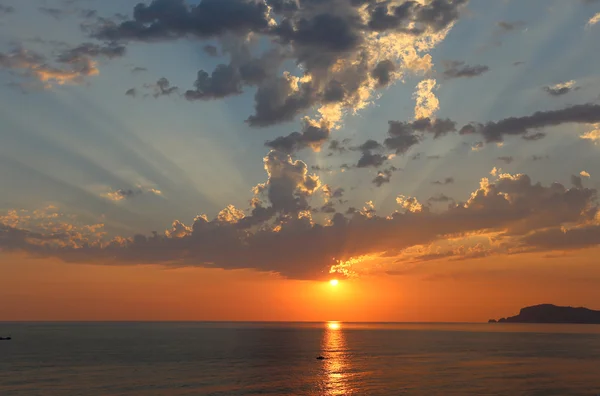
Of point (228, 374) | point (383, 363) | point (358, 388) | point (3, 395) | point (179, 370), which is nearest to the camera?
point (3, 395)

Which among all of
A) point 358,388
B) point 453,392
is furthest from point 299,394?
point 453,392

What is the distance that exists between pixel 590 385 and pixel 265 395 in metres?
57.7

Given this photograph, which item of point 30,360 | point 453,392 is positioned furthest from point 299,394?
point 30,360

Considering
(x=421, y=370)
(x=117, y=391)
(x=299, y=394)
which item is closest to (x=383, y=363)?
(x=421, y=370)

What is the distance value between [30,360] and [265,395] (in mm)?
90628

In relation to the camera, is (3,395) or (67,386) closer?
(3,395)

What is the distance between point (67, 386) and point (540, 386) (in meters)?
82.1

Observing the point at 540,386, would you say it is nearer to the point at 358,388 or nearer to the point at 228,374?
the point at 358,388

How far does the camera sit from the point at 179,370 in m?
120

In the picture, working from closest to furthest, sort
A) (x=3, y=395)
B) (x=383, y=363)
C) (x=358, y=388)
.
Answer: (x=3, y=395) → (x=358, y=388) → (x=383, y=363)

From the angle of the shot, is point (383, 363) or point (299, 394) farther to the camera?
point (383, 363)

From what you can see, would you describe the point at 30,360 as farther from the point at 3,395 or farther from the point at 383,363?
the point at 383,363

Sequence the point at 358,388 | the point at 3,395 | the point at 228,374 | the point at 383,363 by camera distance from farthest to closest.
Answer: the point at 383,363 → the point at 228,374 → the point at 358,388 → the point at 3,395

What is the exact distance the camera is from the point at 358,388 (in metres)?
95.1
